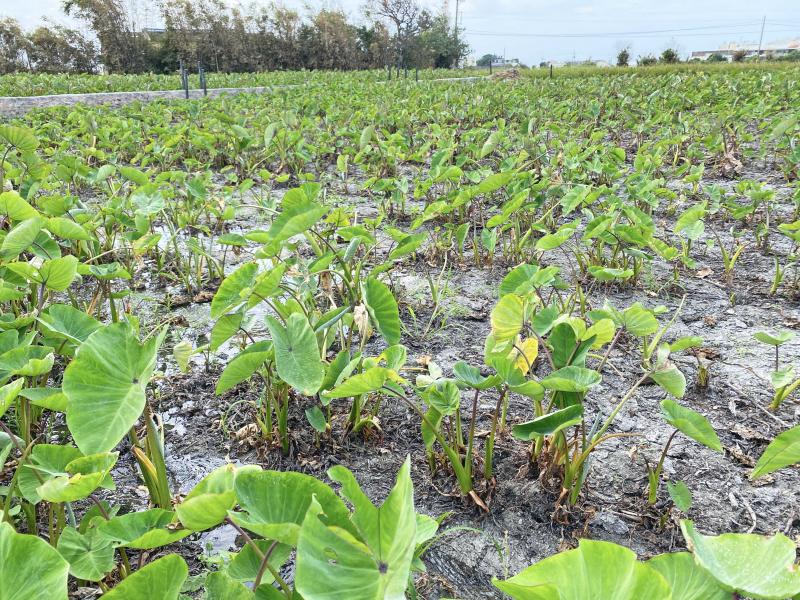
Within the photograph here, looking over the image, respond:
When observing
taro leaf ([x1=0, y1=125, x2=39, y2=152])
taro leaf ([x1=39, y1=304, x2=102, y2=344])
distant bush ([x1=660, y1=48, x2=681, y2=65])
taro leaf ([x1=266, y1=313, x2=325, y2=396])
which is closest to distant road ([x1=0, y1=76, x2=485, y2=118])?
taro leaf ([x1=0, y1=125, x2=39, y2=152])

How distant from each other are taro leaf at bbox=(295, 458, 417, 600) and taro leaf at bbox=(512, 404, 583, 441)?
0.38 meters

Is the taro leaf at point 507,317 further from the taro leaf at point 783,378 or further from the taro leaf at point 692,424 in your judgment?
the taro leaf at point 783,378

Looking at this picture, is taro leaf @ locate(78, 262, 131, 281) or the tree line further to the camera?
the tree line

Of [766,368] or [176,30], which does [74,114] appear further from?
[176,30]

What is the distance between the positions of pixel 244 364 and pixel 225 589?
46 centimetres

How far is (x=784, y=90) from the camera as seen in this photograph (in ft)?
22.3

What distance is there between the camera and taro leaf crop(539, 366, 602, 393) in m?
0.91

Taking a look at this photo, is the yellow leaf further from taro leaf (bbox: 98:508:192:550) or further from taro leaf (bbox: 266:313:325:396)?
taro leaf (bbox: 98:508:192:550)

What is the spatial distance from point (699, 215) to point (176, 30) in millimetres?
24679

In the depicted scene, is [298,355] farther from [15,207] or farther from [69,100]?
[69,100]

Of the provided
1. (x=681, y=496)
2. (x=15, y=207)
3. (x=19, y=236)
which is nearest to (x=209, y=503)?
(x=681, y=496)

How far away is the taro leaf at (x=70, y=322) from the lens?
44.4 inches

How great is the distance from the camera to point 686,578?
594 mm

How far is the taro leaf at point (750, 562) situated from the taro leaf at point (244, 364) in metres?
0.71
